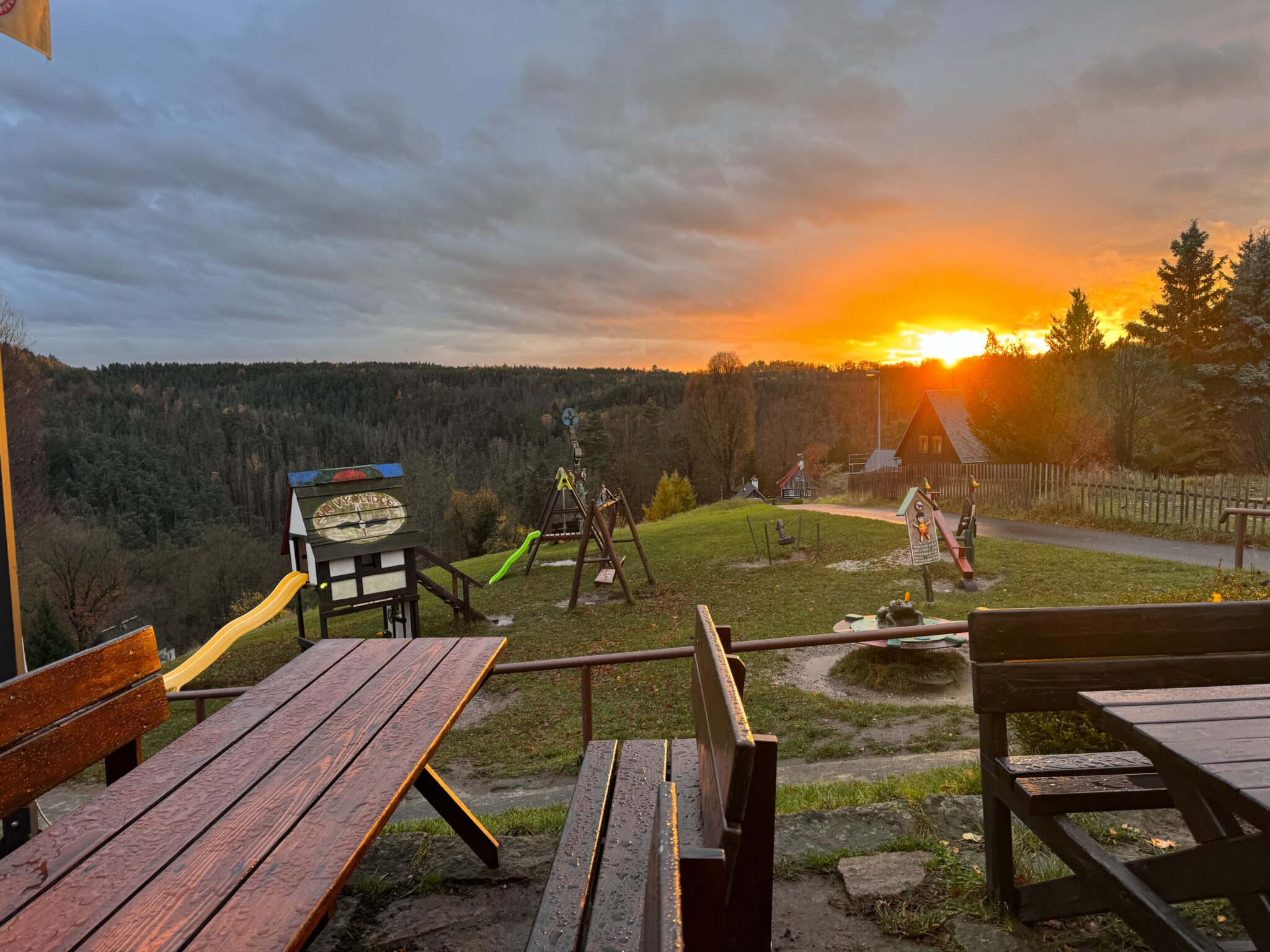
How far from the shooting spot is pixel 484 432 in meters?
112

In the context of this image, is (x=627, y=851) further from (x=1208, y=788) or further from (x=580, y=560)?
(x=580, y=560)

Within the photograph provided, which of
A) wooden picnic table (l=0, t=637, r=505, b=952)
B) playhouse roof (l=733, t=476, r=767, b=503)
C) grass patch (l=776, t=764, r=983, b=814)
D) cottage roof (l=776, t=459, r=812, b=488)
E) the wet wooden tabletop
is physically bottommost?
playhouse roof (l=733, t=476, r=767, b=503)

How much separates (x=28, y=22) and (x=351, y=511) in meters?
9.45

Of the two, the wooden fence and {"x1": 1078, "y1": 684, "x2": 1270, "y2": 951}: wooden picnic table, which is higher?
{"x1": 1078, "y1": 684, "x2": 1270, "y2": 951}: wooden picnic table

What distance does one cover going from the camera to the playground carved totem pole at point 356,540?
40.9ft

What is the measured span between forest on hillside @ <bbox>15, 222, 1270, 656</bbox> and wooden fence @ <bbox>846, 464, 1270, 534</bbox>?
7.53ft

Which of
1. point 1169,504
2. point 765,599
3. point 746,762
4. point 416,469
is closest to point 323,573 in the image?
point 765,599

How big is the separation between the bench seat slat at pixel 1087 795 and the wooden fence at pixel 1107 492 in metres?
15.5

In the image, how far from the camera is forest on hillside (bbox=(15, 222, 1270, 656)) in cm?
2677

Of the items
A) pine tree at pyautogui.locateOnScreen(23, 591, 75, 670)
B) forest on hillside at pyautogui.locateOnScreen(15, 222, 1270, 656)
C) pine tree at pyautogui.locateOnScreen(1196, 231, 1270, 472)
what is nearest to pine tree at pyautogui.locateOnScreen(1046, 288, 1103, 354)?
forest on hillside at pyautogui.locateOnScreen(15, 222, 1270, 656)

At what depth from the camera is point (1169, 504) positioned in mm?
16859

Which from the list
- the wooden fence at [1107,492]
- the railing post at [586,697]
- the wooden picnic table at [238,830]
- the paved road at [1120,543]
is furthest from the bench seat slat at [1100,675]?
the wooden fence at [1107,492]

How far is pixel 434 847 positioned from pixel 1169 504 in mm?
19130

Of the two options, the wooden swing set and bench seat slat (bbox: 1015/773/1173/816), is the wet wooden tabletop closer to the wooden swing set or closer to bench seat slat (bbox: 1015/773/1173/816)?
bench seat slat (bbox: 1015/773/1173/816)
